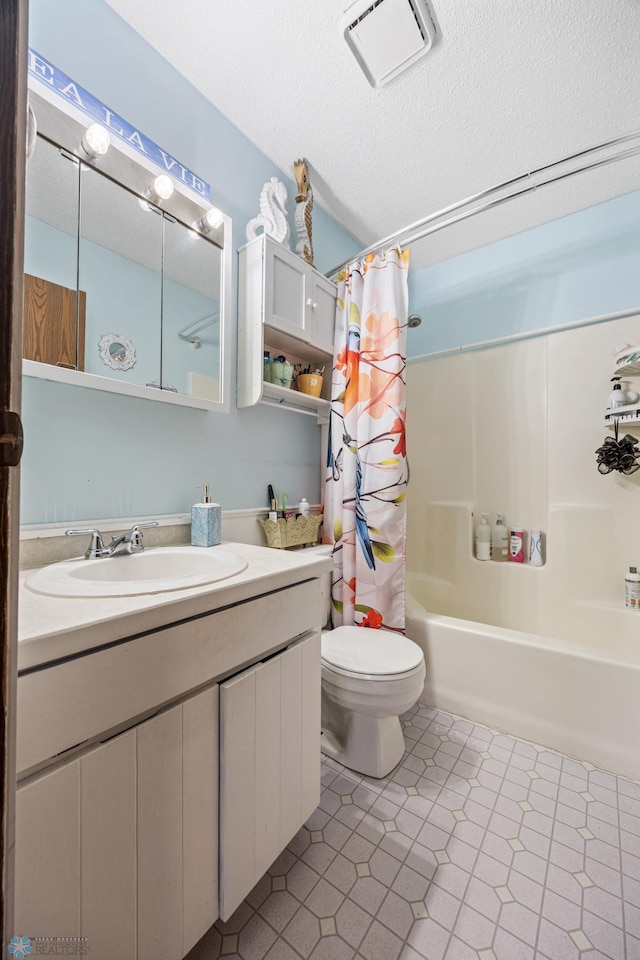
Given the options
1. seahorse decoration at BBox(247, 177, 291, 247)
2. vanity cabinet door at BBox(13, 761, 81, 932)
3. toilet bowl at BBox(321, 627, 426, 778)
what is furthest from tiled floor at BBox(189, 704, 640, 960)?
seahorse decoration at BBox(247, 177, 291, 247)

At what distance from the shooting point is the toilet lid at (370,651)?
4.17 feet

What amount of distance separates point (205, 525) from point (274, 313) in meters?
0.86

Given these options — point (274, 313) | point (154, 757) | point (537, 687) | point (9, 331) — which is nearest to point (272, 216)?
point (274, 313)

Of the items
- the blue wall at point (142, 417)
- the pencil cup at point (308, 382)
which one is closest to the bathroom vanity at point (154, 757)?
the blue wall at point (142, 417)

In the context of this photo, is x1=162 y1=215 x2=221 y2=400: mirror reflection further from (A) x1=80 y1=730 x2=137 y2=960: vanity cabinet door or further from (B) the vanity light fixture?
(A) x1=80 y1=730 x2=137 y2=960: vanity cabinet door

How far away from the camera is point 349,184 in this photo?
1.81 meters

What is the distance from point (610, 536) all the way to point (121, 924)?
213 cm

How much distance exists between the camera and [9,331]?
0.34m

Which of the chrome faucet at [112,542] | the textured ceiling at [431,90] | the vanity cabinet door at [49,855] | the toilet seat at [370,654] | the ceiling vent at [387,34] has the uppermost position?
the textured ceiling at [431,90]

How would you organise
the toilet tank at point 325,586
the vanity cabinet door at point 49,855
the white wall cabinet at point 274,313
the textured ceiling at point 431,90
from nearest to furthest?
the vanity cabinet door at point 49,855 → the textured ceiling at point 431,90 → the white wall cabinet at point 274,313 → the toilet tank at point 325,586

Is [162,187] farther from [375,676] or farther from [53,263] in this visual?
[375,676]

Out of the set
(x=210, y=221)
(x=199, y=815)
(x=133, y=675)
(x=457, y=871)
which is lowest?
(x=457, y=871)

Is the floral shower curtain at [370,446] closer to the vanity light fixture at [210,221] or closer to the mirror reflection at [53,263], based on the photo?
the vanity light fixture at [210,221]

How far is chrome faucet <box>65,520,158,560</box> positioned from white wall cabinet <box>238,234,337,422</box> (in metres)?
0.65
